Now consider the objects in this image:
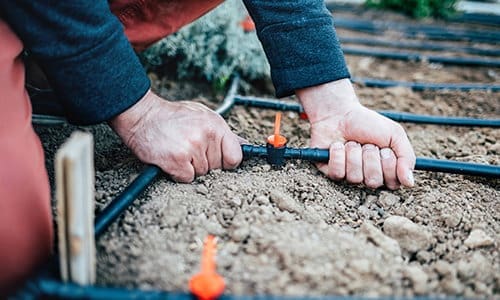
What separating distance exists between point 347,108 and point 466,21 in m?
2.56

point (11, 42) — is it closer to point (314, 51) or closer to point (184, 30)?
point (314, 51)

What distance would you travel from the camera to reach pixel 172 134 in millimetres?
1116

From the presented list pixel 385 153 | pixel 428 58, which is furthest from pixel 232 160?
pixel 428 58

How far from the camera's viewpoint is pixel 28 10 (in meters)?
0.95

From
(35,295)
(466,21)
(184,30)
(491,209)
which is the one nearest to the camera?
(35,295)

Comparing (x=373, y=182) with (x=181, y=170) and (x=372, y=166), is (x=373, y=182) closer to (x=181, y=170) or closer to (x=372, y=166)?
(x=372, y=166)

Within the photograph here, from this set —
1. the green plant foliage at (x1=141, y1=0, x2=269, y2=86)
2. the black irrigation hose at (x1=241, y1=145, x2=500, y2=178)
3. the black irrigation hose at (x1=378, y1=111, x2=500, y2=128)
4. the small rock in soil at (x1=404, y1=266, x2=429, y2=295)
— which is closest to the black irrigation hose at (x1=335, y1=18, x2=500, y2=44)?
the green plant foliage at (x1=141, y1=0, x2=269, y2=86)

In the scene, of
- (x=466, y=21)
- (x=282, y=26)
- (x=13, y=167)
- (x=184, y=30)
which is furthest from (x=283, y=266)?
(x=466, y=21)

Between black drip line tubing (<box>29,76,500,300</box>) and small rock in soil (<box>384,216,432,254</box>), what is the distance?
0.68ft

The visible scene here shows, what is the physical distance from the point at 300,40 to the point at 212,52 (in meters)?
0.76

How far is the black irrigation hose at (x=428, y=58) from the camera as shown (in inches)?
91.1

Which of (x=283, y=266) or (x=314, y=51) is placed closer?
(x=283, y=266)

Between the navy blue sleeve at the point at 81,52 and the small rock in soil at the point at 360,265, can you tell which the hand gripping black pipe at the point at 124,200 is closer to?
the navy blue sleeve at the point at 81,52

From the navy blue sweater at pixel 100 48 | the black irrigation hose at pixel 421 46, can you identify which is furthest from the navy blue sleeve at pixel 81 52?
the black irrigation hose at pixel 421 46
